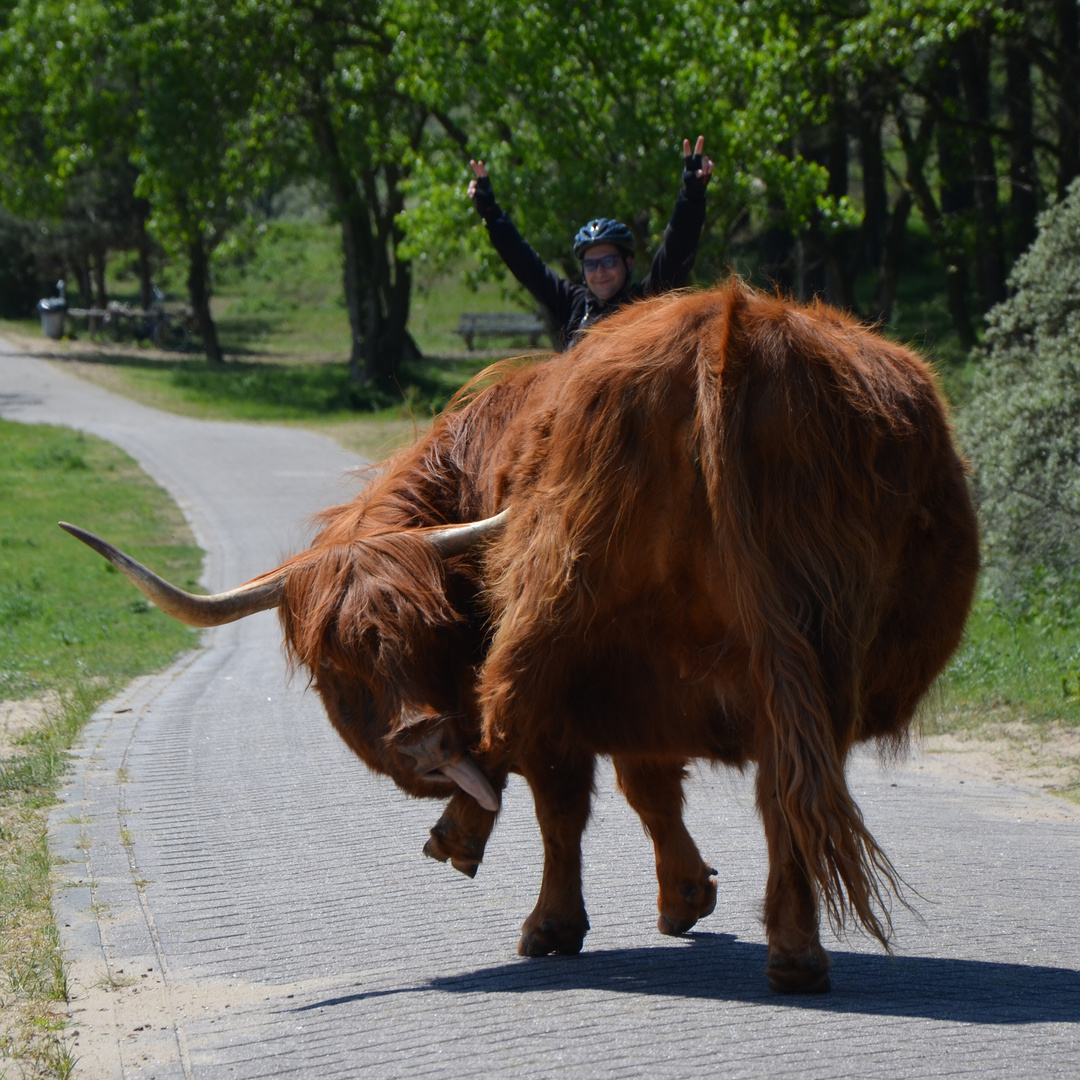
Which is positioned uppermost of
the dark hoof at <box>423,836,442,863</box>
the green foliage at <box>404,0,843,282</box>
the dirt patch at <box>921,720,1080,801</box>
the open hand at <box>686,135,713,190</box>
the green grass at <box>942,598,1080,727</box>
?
the green foliage at <box>404,0,843,282</box>

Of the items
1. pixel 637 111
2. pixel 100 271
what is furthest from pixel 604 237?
pixel 100 271

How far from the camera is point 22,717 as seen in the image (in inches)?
317

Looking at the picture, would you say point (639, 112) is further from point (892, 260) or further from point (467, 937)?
point (467, 937)

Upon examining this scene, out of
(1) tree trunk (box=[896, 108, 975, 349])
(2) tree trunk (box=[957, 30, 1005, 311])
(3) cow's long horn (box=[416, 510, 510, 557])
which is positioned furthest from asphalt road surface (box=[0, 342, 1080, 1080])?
(2) tree trunk (box=[957, 30, 1005, 311])

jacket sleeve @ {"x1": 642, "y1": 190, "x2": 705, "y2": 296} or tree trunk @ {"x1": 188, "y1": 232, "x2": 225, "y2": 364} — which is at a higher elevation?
tree trunk @ {"x1": 188, "y1": 232, "x2": 225, "y2": 364}

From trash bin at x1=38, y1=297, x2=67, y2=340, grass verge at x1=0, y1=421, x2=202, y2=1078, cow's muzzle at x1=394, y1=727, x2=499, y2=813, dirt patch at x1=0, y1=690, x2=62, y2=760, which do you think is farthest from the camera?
trash bin at x1=38, y1=297, x2=67, y2=340

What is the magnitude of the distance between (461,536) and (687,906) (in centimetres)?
162

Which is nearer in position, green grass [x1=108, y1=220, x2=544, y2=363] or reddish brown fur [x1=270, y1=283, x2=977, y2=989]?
reddish brown fur [x1=270, y1=283, x2=977, y2=989]

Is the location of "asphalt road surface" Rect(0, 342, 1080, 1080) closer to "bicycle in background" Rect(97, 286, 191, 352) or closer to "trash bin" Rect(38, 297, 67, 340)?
"bicycle in background" Rect(97, 286, 191, 352)

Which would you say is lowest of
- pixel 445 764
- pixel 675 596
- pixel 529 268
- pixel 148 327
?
pixel 445 764

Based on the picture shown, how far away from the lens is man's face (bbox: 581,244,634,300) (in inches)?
219

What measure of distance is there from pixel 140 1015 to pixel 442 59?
16.0 m

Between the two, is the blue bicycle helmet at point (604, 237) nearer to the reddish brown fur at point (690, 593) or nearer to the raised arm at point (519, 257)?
the raised arm at point (519, 257)

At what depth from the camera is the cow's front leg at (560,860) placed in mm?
4309
